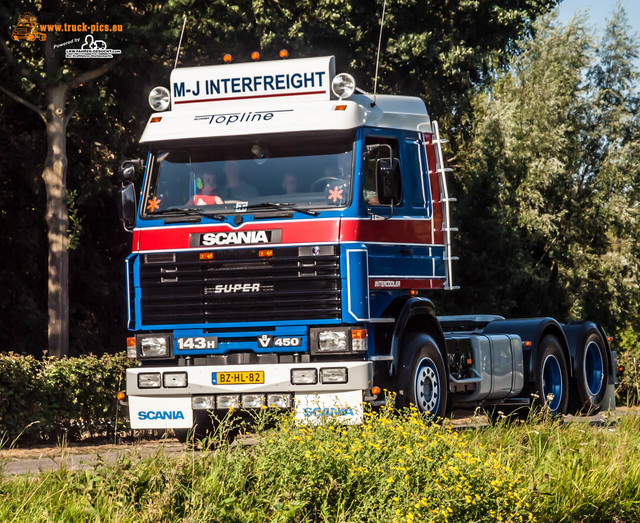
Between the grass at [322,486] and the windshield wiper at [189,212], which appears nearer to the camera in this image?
the grass at [322,486]

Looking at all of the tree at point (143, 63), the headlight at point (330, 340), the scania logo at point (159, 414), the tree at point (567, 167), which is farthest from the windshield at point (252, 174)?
the tree at point (567, 167)

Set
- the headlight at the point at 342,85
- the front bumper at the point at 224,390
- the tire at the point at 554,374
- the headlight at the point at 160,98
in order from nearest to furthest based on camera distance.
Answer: the front bumper at the point at 224,390
the headlight at the point at 342,85
the headlight at the point at 160,98
the tire at the point at 554,374

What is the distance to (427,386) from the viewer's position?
38.5ft

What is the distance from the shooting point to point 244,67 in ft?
39.0

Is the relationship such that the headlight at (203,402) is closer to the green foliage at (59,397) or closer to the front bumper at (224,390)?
the front bumper at (224,390)

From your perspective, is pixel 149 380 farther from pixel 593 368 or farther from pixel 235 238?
pixel 593 368

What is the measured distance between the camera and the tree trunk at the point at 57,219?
19922mm

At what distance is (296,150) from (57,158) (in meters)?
9.85

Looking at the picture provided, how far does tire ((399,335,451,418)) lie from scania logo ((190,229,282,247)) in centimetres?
187

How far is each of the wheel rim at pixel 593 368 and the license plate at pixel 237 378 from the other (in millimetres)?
6215

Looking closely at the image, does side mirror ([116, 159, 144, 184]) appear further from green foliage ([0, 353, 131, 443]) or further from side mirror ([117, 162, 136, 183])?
green foliage ([0, 353, 131, 443])

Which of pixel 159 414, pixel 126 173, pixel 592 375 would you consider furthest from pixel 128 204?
pixel 592 375

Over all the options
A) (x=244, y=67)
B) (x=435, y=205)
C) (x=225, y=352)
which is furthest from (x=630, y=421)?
(x=244, y=67)

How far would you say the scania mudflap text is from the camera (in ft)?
35.4
